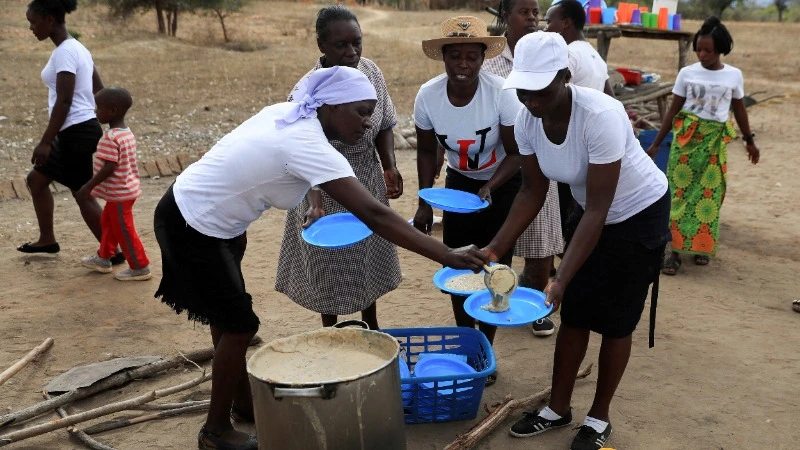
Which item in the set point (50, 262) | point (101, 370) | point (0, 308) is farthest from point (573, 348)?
point (50, 262)

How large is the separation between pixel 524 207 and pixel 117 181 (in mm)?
2860

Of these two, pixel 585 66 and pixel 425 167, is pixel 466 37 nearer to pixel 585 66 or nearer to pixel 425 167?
pixel 425 167

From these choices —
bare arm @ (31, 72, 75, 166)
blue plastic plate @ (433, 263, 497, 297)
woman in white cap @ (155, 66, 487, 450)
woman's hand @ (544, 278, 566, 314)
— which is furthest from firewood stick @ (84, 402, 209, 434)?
bare arm @ (31, 72, 75, 166)

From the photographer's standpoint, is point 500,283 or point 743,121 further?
point 743,121

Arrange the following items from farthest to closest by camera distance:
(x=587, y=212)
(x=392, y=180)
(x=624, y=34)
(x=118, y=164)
Result: (x=624, y=34) < (x=118, y=164) < (x=392, y=180) < (x=587, y=212)

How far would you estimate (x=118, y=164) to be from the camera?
15.8 feet

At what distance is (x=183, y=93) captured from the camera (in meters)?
11.6

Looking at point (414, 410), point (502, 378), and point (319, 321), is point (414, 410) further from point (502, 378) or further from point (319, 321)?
point (319, 321)

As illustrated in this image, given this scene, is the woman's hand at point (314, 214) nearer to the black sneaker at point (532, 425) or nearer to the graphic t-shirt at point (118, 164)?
the black sneaker at point (532, 425)

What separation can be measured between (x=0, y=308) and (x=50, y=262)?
0.79 meters

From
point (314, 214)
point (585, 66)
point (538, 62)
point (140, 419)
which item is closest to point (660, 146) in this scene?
point (585, 66)

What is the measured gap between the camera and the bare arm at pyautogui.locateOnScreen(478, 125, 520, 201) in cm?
344

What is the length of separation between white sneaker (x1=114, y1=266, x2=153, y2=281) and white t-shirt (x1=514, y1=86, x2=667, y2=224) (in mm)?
3025

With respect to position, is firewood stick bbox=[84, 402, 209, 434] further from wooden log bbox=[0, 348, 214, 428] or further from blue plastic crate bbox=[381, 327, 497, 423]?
blue plastic crate bbox=[381, 327, 497, 423]
